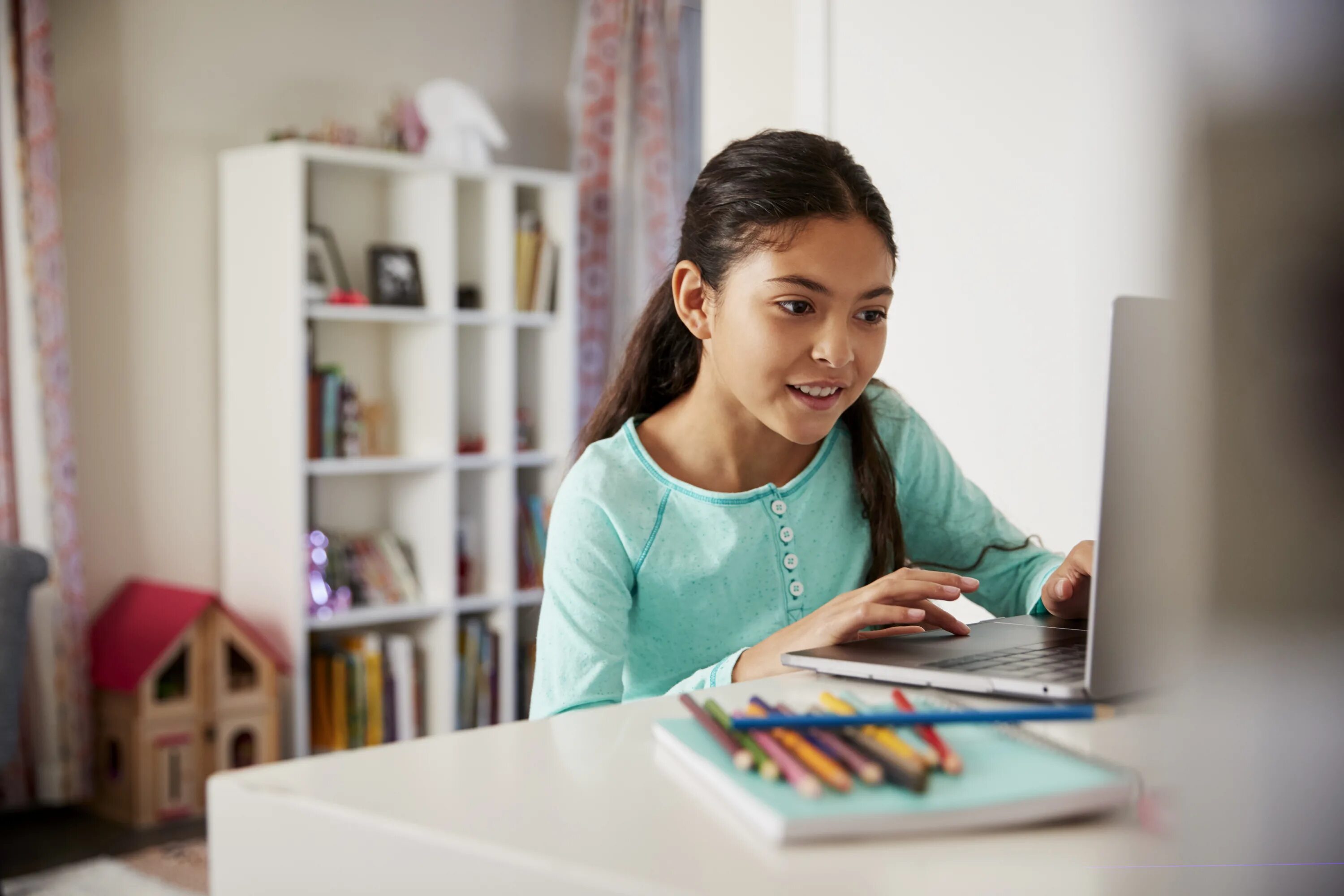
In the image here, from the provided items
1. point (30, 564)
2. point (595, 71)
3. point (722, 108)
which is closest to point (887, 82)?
point (722, 108)

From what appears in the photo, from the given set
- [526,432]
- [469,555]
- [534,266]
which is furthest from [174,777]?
[534,266]

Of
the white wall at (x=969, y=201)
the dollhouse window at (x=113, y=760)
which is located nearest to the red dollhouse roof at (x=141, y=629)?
the dollhouse window at (x=113, y=760)

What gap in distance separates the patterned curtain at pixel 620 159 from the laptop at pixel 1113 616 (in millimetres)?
2625

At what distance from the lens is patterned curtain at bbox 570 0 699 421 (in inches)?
134

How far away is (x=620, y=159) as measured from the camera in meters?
3.45

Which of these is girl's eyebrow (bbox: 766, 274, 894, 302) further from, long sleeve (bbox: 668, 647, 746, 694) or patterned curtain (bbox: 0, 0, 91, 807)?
patterned curtain (bbox: 0, 0, 91, 807)

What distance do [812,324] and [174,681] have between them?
218 cm

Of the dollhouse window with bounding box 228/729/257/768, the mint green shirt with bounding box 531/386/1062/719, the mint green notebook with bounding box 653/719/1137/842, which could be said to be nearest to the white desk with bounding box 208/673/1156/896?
the mint green notebook with bounding box 653/719/1137/842

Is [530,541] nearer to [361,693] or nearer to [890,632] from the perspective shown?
[361,693]

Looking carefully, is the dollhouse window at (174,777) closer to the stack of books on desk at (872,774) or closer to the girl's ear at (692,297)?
the girl's ear at (692,297)

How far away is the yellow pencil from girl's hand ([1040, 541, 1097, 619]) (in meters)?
0.36

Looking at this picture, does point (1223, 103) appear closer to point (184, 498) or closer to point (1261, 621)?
point (1261, 621)

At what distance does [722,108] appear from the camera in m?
1.77

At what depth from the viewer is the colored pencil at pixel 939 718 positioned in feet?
1.68
